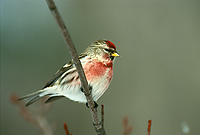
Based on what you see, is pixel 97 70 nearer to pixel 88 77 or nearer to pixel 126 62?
pixel 88 77

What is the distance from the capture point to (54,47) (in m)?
10.7

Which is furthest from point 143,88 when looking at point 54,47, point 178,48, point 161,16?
point 54,47

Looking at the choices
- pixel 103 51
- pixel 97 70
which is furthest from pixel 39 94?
pixel 103 51

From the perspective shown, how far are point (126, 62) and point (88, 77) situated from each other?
230 inches

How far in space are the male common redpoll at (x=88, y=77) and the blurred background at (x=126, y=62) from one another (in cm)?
427

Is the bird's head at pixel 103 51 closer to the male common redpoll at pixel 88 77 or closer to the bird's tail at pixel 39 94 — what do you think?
the male common redpoll at pixel 88 77

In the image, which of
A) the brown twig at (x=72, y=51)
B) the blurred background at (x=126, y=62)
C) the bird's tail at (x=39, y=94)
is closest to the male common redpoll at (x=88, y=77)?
the bird's tail at (x=39, y=94)

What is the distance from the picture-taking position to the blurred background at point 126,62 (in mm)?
8273

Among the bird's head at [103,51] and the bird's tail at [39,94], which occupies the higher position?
the bird's head at [103,51]

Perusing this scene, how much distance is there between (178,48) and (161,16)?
164 cm

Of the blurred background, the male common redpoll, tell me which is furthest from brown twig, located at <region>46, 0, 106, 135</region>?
the blurred background

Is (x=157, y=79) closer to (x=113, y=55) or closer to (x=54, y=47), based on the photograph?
(x=54, y=47)

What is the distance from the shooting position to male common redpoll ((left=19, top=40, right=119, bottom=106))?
3.40 metres

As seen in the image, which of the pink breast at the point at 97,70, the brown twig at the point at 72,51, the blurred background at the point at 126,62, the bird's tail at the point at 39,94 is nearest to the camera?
the brown twig at the point at 72,51
